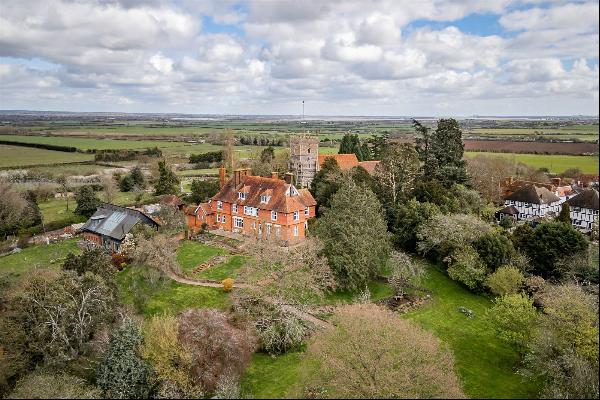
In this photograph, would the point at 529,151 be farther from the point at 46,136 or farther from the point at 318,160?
the point at 46,136

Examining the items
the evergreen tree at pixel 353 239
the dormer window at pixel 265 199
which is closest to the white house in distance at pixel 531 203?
the evergreen tree at pixel 353 239

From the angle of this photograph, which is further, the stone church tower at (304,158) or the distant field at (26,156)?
the stone church tower at (304,158)

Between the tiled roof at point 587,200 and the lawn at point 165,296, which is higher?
the tiled roof at point 587,200

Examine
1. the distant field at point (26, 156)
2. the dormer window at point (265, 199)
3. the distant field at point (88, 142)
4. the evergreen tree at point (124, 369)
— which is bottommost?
the evergreen tree at point (124, 369)

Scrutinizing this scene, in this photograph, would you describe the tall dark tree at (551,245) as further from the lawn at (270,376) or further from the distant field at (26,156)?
the distant field at (26,156)

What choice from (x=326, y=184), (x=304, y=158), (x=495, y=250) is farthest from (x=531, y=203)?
(x=304, y=158)
